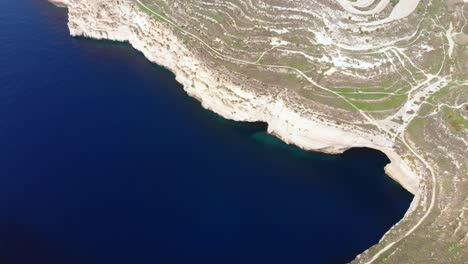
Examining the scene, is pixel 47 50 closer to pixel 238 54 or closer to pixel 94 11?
pixel 94 11

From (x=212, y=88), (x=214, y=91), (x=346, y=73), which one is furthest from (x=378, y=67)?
(x=212, y=88)

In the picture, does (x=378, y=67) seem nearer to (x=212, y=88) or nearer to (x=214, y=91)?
(x=214, y=91)

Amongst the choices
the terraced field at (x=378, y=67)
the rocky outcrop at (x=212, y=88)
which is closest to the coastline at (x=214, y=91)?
the rocky outcrop at (x=212, y=88)

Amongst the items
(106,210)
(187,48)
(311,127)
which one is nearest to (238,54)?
(187,48)

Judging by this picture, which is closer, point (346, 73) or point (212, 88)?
point (346, 73)

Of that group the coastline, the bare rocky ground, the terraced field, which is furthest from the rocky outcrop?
the terraced field

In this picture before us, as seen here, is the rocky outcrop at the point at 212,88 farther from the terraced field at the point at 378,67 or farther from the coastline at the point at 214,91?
the terraced field at the point at 378,67

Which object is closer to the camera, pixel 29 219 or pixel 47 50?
pixel 29 219
